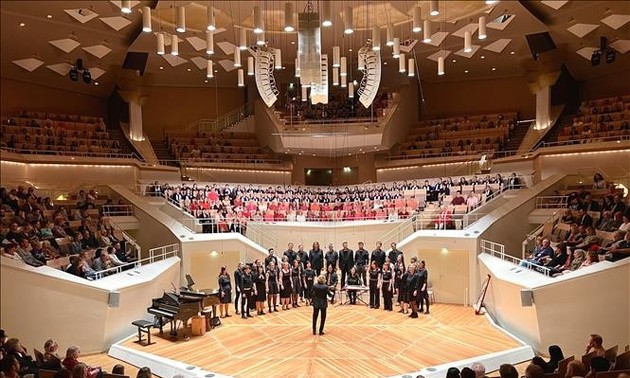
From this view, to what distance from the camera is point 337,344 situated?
25.8ft

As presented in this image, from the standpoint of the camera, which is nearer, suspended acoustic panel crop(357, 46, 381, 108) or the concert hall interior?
the concert hall interior

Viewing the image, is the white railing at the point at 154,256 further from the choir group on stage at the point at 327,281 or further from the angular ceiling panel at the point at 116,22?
the angular ceiling panel at the point at 116,22

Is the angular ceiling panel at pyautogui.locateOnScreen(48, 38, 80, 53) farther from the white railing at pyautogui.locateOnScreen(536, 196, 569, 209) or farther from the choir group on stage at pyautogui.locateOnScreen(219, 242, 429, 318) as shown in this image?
the white railing at pyautogui.locateOnScreen(536, 196, 569, 209)

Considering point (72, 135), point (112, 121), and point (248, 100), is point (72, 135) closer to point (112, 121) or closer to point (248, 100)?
point (112, 121)

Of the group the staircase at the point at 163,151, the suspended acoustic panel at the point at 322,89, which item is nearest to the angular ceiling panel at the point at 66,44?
the staircase at the point at 163,151

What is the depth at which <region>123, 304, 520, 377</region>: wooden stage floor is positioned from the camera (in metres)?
6.86

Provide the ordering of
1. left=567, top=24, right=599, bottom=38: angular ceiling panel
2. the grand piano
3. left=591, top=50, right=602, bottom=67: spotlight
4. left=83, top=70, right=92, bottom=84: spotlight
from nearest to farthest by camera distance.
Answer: the grand piano, left=567, top=24, right=599, bottom=38: angular ceiling panel, left=591, top=50, right=602, bottom=67: spotlight, left=83, top=70, right=92, bottom=84: spotlight

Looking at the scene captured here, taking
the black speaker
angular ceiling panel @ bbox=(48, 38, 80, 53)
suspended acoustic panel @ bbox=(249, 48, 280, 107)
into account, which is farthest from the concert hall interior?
angular ceiling panel @ bbox=(48, 38, 80, 53)

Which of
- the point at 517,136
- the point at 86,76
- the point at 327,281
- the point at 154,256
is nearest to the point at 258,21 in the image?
the point at 154,256

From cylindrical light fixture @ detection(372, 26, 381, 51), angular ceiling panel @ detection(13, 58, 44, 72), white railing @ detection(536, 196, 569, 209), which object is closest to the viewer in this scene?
cylindrical light fixture @ detection(372, 26, 381, 51)

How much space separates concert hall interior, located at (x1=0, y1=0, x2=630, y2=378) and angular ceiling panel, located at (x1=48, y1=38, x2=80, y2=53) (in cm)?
24

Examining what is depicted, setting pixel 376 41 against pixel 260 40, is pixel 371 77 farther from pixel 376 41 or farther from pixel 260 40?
pixel 260 40

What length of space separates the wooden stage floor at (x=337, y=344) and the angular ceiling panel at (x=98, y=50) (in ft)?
30.4

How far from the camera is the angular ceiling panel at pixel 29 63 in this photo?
1438 centimetres
